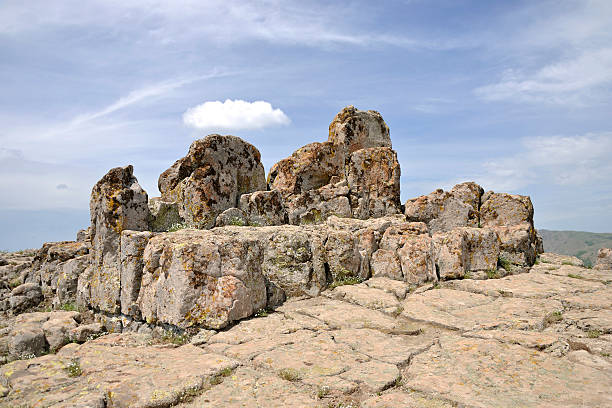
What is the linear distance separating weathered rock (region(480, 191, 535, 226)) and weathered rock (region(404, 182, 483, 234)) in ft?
1.42

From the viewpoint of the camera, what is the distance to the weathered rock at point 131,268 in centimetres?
1059

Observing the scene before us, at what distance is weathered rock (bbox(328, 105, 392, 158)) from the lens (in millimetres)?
21609

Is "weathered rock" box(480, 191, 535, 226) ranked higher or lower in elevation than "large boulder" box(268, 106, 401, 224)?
lower

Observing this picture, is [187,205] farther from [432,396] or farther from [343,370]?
[432,396]

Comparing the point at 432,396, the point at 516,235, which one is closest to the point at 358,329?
the point at 432,396

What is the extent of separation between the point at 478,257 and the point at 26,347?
1341cm

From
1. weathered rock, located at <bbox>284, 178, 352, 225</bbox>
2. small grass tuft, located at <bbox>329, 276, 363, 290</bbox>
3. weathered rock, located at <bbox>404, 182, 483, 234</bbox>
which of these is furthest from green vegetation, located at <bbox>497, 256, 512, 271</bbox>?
weathered rock, located at <bbox>284, 178, 352, 225</bbox>

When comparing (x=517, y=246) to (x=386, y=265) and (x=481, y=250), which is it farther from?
(x=386, y=265)

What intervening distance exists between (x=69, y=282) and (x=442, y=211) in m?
15.6

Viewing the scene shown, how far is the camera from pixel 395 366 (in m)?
6.57

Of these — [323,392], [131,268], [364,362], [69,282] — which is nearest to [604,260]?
[364,362]

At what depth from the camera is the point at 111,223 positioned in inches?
487

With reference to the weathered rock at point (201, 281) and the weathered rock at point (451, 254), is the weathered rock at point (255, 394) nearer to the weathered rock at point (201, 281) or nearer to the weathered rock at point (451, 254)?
the weathered rock at point (201, 281)

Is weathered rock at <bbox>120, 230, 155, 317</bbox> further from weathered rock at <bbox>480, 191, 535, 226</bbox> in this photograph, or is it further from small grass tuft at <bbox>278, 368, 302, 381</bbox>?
weathered rock at <bbox>480, 191, 535, 226</bbox>
